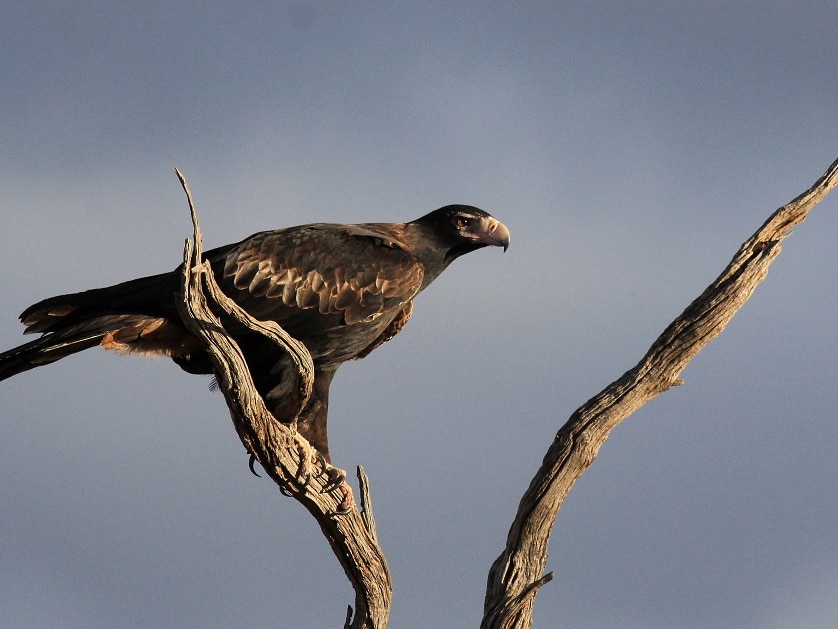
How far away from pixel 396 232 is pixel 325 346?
1.35 meters

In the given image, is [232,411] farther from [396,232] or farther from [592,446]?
[396,232]

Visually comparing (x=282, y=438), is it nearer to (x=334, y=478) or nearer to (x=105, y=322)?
(x=334, y=478)

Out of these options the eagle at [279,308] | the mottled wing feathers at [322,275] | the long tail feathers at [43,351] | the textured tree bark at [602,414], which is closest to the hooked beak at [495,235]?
the eagle at [279,308]

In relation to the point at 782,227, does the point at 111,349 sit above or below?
above

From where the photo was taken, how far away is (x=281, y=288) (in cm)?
876

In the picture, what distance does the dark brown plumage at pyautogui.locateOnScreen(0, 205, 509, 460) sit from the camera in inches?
326

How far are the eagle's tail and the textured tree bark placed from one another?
9.76 feet

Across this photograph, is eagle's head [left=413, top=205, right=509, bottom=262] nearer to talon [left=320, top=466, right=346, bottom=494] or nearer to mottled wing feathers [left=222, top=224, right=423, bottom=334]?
mottled wing feathers [left=222, top=224, right=423, bottom=334]

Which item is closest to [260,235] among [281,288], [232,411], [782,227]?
[281,288]

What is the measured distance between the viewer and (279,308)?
344 inches

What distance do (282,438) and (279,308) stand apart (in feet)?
5.17

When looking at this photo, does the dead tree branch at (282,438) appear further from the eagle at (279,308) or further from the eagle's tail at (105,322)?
the eagle's tail at (105,322)

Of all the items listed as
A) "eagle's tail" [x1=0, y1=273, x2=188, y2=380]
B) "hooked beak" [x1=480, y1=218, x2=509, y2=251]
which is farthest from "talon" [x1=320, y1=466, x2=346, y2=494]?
"hooked beak" [x1=480, y1=218, x2=509, y2=251]

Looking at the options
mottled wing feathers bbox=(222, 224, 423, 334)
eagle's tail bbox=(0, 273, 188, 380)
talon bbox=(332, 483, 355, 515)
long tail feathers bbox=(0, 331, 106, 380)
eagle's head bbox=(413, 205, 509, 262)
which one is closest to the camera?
talon bbox=(332, 483, 355, 515)
